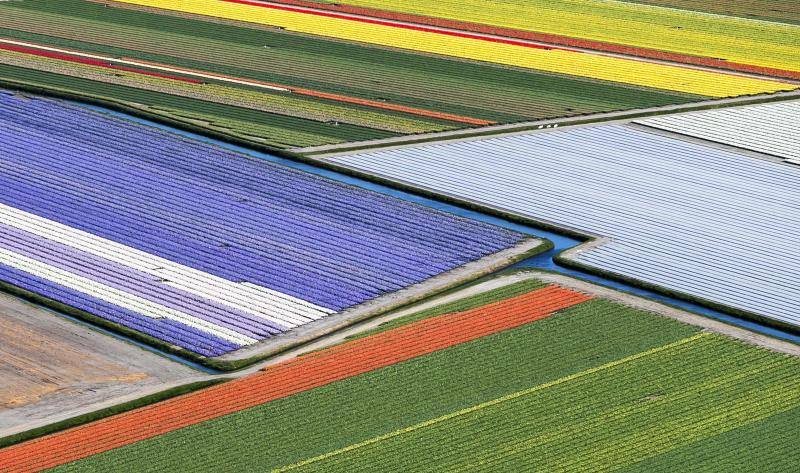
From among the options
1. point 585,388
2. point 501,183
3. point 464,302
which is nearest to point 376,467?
point 585,388

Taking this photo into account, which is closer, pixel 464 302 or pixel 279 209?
pixel 464 302

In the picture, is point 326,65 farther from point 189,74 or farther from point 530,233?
point 530,233

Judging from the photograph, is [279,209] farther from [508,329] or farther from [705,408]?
[705,408]

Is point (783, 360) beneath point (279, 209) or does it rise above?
beneath

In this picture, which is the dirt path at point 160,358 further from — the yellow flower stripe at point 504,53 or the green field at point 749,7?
the green field at point 749,7

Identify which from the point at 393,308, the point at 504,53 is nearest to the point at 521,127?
the point at 504,53

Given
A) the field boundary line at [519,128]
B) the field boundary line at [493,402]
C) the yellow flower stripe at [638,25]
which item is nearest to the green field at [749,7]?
the yellow flower stripe at [638,25]

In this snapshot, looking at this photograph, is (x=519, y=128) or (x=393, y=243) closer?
(x=393, y=243)
